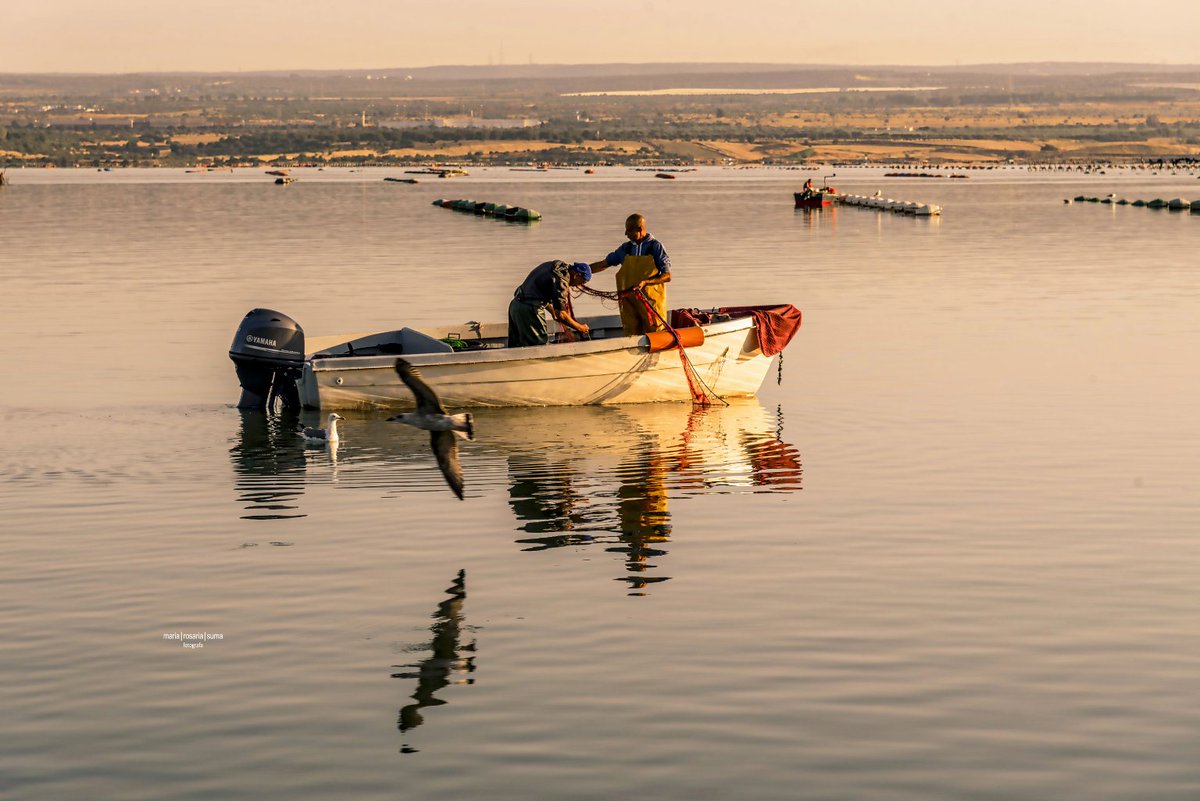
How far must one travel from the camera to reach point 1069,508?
2122 cm

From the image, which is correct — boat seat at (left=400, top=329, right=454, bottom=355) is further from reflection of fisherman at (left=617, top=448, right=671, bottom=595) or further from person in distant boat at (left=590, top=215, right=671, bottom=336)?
reflection of fisherman at (left=617, top=448, right=671, bottom=595)

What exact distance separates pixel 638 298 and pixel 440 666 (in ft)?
52.1

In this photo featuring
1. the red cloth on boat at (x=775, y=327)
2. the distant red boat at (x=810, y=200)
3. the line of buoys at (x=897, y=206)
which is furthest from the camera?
the distant red boat at (x=810, y=200)

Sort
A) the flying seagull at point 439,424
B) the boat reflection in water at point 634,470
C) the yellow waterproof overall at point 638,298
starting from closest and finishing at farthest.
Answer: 1. the flying seagull at point 439,424
2. the boat reflection in water at point 634,470
3. the yellow waterproof overall at point 638,298

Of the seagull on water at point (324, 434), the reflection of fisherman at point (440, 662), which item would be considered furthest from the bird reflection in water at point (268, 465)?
the reflection of fisherman at point (440, 662)

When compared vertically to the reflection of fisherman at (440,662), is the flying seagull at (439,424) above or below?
above

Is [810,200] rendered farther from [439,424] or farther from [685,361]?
[439,424]

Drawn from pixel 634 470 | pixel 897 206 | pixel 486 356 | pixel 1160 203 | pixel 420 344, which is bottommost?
pixel 1160 203

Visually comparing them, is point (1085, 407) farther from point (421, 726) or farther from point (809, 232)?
point (809, 232)

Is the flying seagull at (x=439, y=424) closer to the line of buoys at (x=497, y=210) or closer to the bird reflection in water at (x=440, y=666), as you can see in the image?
the bird reflection in water at (x=440, y=666)

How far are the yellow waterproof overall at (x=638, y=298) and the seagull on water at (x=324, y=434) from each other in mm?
6105

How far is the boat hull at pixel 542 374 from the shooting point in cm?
2878

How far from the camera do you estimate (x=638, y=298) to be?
97.9 ft

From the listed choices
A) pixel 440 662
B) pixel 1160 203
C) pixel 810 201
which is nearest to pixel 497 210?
pixel 810 201
